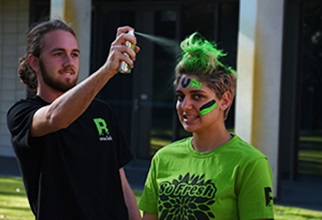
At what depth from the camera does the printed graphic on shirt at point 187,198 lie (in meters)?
3.02

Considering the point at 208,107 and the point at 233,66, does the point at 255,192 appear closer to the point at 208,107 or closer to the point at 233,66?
the point at 208,107

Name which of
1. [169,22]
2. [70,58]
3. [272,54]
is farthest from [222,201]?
[169,22]

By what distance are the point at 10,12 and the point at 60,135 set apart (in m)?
11.5

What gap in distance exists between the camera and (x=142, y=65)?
13.1 meters

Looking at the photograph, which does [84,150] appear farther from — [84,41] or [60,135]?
[84,41]

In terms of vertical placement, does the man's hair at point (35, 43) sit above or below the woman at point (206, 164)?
above

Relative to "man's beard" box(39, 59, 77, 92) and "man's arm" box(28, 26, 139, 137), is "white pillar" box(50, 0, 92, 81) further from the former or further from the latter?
"man's arm" box(28, 26, 139, 137)

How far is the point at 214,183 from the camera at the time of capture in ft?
9.91

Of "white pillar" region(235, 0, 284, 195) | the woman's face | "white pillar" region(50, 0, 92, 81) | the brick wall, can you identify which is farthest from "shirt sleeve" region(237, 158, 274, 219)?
the brick wall

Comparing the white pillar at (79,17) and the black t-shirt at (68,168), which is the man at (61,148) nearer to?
the black t-shirt at (68,168)

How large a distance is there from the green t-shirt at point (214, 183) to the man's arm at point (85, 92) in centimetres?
53

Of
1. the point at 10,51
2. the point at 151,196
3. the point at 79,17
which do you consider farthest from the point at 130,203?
the point at 10,51

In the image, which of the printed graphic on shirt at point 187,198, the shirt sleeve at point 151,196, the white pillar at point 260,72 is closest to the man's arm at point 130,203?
the shirt sleeve at point 151,196

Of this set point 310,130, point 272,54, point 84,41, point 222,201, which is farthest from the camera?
point 310,130
